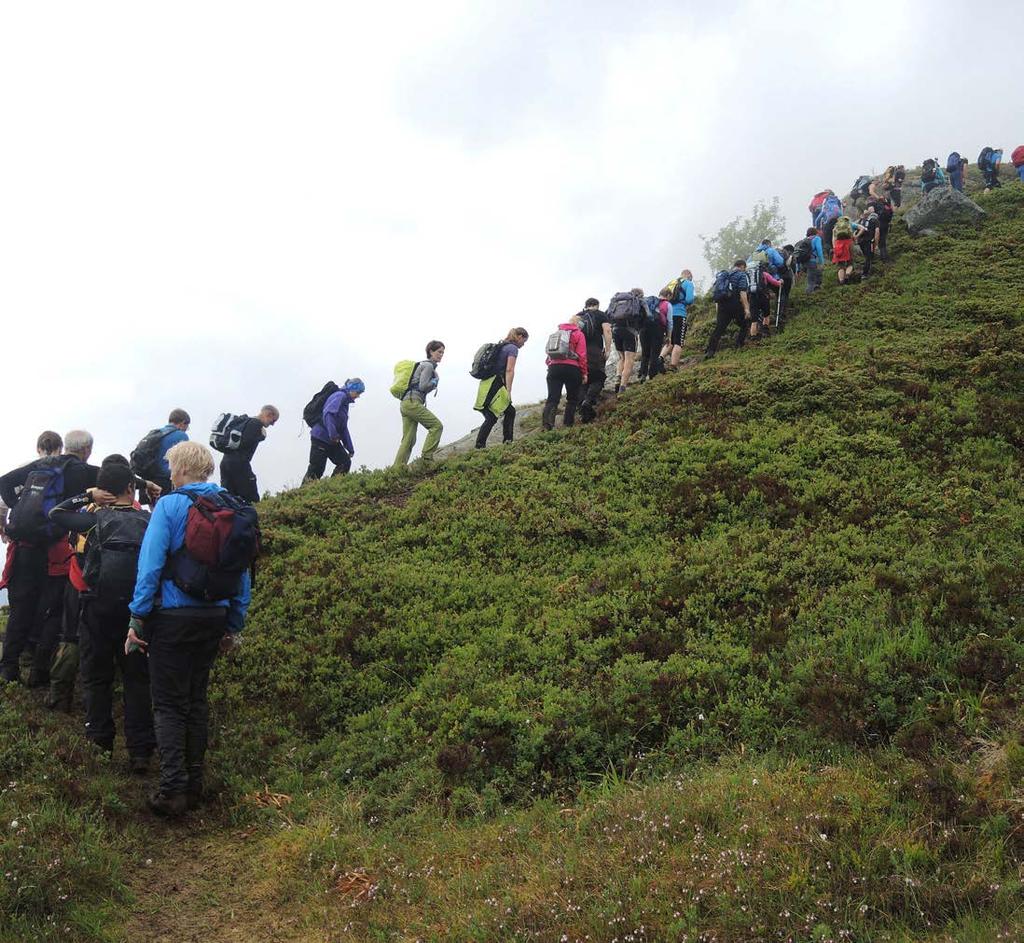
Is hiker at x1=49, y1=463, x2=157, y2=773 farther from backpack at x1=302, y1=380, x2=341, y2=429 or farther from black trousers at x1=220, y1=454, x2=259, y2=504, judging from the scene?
backpack at x1=302, y1=380, x2=341, y2=429

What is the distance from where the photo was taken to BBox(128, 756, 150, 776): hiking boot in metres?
6.93

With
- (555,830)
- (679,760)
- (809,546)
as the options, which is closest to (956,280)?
(809,546)

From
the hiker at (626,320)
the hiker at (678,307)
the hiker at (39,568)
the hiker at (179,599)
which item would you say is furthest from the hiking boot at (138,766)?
the hiker at (678,307)

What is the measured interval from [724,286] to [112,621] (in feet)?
54.5

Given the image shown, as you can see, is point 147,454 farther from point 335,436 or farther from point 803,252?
point 803,252

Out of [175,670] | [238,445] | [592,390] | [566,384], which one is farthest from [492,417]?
[175,670]

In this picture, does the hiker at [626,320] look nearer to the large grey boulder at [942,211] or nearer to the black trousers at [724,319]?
the black trousers at [724,319]

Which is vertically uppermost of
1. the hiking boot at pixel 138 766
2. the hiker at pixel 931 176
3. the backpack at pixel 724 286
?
the hiker at pixel 931 176

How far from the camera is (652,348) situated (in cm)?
1972

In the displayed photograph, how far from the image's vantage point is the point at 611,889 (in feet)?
15.1

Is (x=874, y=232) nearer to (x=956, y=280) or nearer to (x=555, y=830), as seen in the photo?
(x=956, y=280)

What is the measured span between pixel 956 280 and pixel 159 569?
20755mm

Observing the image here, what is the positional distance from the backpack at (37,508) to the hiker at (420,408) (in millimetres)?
7338

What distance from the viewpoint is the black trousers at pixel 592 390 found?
1653 centimetres
